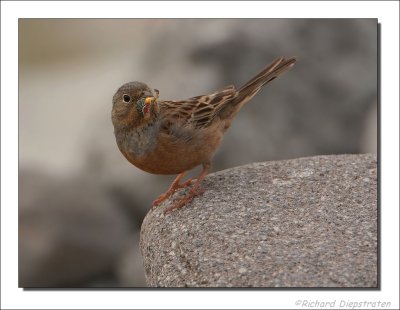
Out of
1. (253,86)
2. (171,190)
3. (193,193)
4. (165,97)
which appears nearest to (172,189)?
(171,190)

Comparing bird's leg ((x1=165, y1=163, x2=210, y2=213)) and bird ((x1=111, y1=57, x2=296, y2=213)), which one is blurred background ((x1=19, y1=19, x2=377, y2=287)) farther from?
bird's leg ((x1=165, y1=163, x2=210, y2=213))

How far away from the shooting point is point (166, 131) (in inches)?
218

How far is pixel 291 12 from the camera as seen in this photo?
5645 millimetres

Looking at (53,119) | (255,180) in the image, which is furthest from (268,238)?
(53,119)

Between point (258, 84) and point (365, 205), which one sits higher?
point (258, 84)

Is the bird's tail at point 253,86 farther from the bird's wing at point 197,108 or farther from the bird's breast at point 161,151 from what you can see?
the bird's breast at point 161,151

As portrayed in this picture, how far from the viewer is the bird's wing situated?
18.6 ft

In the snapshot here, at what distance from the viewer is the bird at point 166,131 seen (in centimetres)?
542

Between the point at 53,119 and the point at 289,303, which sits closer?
the point at 289,303

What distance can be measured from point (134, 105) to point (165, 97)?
2231 millimetres

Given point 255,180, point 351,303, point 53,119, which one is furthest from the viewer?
point 53,119

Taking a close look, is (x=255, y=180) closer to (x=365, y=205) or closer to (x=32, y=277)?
(x=365, y=205)

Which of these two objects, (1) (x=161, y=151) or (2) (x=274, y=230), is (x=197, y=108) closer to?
(1) (x=161, y=151)

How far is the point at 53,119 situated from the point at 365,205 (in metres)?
2.80
